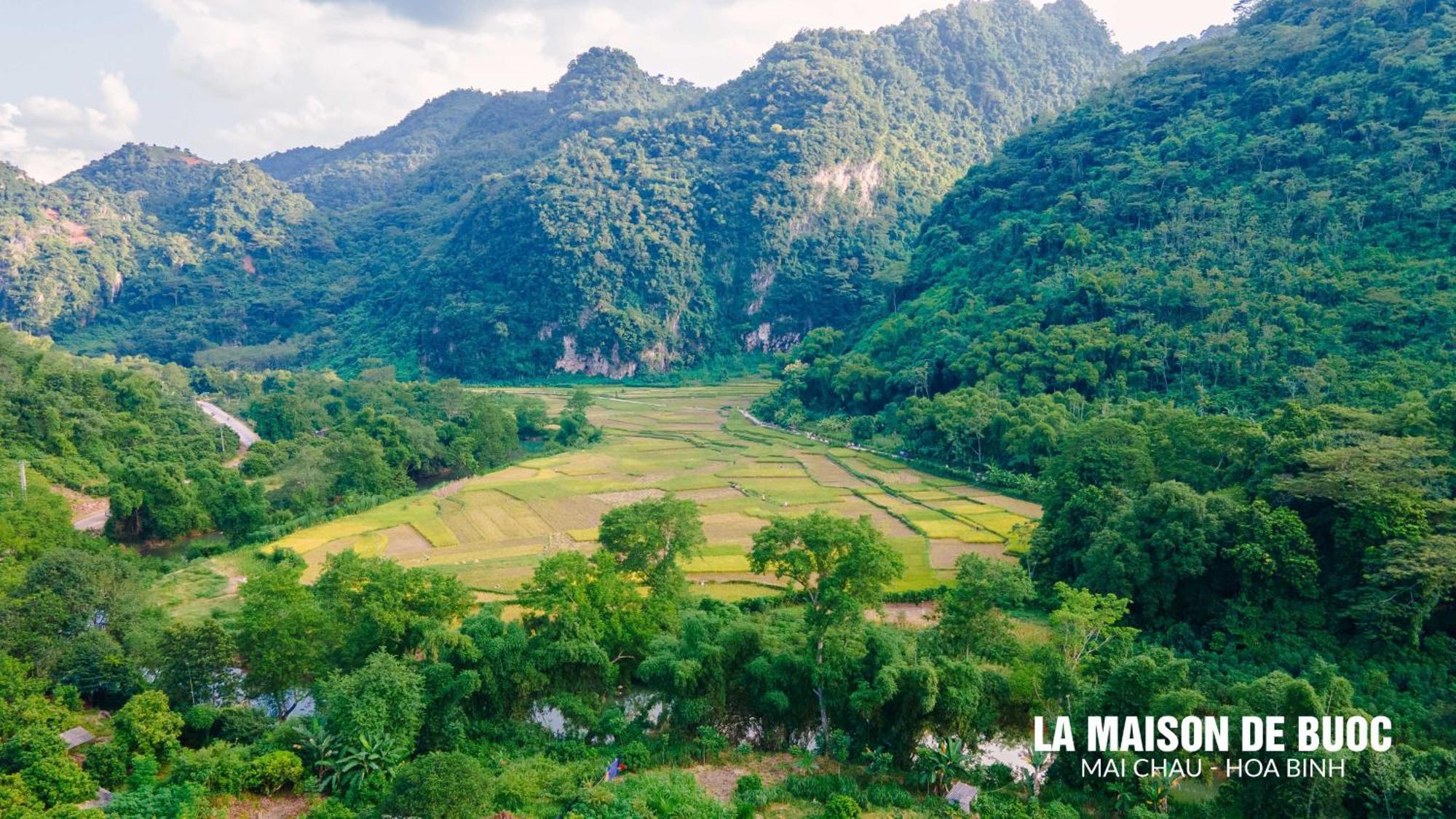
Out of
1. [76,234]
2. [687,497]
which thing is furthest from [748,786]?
[76,234]

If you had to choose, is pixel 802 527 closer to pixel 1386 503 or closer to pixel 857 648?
pixel 857 648

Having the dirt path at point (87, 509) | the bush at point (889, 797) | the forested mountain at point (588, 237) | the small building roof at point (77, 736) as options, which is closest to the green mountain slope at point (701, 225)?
the forested mountain at point (588, 237)

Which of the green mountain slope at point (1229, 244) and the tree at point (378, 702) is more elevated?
the green mountain slope at point (1229, 244)

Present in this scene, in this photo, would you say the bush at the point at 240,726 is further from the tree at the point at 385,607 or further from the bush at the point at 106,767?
the bush at the point at 106,767

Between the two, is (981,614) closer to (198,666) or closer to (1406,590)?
(1406,590)

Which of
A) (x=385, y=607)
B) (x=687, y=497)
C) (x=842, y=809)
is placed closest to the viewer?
(x=842, y=809)
